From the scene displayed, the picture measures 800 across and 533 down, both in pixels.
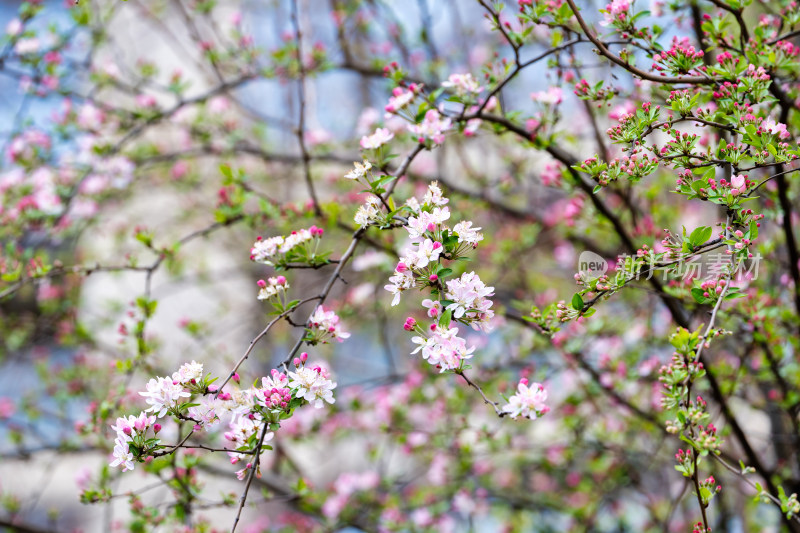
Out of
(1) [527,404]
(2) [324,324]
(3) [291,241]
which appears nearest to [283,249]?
(3) [291,241]

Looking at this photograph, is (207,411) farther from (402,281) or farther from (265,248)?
(402,281)

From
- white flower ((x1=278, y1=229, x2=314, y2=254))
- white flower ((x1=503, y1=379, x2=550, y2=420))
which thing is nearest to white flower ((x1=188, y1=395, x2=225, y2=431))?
white flower ((x1=278, y1=229, x2=314, y2=254))

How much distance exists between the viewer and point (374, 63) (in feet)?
10.6

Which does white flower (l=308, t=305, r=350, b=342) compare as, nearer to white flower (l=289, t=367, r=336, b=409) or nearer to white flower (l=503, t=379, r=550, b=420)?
white flower (l=289, t=367, r=336, b=409)

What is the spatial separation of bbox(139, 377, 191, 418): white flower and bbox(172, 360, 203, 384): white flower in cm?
1

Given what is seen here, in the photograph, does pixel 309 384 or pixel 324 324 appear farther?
pixel 324 324

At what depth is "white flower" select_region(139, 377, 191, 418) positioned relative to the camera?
1.30 m

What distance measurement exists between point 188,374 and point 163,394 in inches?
2.5

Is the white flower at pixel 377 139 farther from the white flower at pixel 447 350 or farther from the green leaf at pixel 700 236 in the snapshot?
the green leaf at pixel 700 236

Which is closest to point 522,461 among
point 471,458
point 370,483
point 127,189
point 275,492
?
point 471,458

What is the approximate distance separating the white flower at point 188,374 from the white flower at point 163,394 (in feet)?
0.04

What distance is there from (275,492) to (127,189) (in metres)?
1.85

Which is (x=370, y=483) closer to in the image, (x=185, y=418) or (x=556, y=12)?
(x=185, y=418)

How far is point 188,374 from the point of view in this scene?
1.33 m
